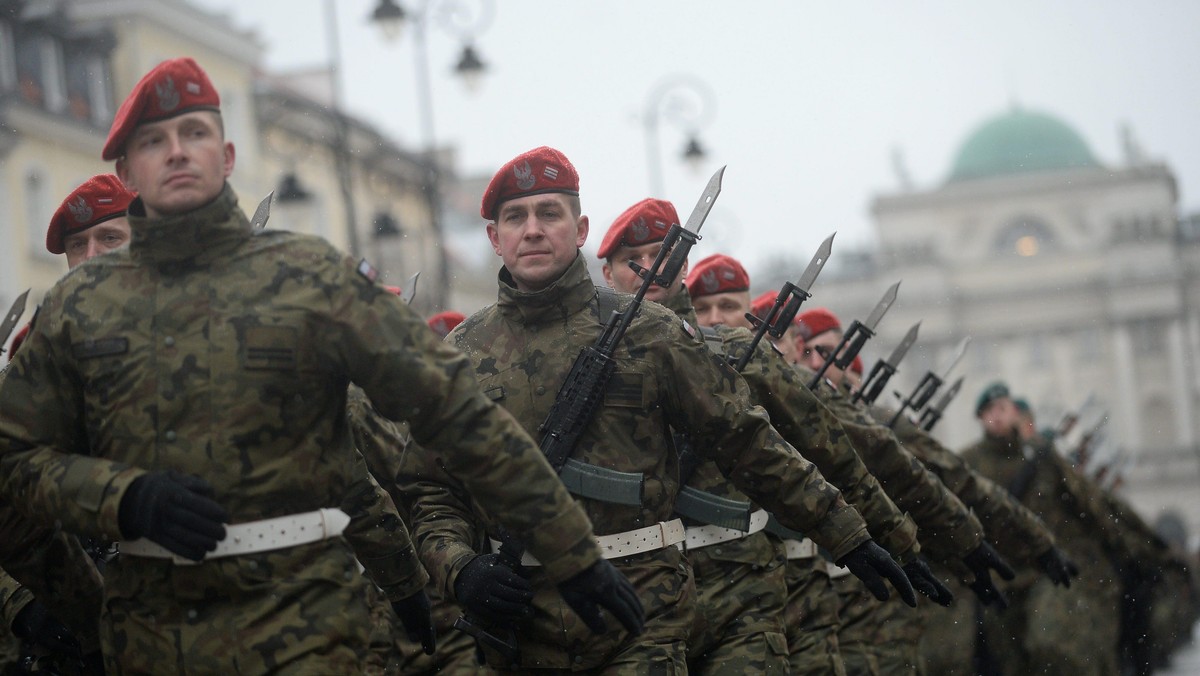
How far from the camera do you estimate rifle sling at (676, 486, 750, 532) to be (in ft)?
22.5

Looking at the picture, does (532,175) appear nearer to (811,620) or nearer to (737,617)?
(737,617)

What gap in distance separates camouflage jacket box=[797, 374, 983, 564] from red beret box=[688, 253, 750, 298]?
56cm

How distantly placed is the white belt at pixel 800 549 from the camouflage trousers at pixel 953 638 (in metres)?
4.79

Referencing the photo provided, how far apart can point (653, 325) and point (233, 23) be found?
126 feet

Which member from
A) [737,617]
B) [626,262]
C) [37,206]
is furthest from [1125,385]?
Answer: [737,617]

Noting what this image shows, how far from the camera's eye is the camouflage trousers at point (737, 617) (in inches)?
265

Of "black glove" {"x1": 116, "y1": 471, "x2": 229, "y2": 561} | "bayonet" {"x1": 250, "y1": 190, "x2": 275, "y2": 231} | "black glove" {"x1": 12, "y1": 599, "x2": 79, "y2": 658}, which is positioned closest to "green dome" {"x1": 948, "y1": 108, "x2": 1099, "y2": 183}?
"bayonet" {"x1": 250, "y1": 190, "x2": 275, "y2": 231}

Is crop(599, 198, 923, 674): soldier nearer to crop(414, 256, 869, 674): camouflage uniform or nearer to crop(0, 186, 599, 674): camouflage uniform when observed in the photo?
crop(414, 256, 869, 674): camouflage uniform

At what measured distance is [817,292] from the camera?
87.1 m

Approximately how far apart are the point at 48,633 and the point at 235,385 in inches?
70.8

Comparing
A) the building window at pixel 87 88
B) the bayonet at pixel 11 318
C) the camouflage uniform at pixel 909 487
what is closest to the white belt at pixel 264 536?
the bayonet at pixel 11 318

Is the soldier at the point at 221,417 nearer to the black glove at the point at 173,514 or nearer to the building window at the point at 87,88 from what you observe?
the black glove at the point at 173,514

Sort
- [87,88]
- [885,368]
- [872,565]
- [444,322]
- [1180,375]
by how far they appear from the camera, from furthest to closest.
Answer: [1180,375]
[87,88]
[444,322]
[885,368]
[872,565]

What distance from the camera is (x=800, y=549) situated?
8445 mm
